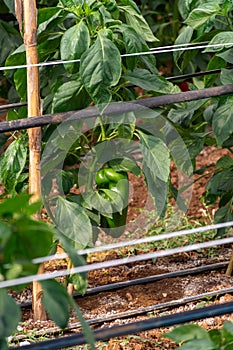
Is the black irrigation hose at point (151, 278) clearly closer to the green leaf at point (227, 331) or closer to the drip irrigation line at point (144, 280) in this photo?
the drip irrigation line at point (144, 280)

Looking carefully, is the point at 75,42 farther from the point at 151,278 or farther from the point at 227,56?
the point at 151,278

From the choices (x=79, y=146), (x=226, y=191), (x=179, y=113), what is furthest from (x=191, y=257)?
(x=79, y=146)

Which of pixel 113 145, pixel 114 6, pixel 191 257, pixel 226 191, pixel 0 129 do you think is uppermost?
pixel 114 6

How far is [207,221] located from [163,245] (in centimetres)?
32

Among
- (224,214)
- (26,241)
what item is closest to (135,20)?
(224,214)

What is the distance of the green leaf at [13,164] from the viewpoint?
199 cm

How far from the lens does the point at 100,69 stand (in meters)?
1.77

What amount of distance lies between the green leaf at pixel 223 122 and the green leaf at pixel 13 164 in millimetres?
508

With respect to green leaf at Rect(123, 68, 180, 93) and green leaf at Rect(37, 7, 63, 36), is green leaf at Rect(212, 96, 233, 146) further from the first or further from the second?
green leaf at Rect(37, 7, 63, 36)

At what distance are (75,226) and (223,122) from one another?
489 mm

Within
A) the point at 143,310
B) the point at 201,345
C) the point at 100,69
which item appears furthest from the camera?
the point at 143,310

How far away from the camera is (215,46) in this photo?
204cm

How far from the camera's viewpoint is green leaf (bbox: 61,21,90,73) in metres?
1.84

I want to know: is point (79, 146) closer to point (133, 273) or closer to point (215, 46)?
point (215, 46)
